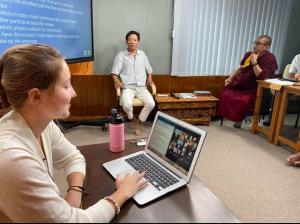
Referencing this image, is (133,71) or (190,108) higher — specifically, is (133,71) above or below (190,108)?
above

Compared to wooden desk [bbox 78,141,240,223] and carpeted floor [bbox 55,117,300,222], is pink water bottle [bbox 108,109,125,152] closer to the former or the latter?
wooden desk [bbox 78,141,240,223]

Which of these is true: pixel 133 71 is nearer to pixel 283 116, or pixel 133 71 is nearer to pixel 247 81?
pixel 247 81

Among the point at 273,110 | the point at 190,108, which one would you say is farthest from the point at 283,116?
the point at 190,108

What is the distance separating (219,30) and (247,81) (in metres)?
0.90

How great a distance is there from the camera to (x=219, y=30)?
12.2 feet

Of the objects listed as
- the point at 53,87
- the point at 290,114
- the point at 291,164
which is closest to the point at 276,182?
the point at 291,164

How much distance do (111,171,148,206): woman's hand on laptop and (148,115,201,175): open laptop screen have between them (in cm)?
13

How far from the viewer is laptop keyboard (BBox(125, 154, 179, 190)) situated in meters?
0.85

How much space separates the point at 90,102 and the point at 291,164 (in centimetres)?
259

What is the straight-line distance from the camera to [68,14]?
2.67 m

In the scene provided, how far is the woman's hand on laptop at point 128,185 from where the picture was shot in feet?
2.45

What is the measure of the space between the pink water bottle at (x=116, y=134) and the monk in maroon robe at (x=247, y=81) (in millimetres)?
2564

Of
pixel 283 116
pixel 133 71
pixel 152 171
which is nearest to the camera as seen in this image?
pixel 152 171

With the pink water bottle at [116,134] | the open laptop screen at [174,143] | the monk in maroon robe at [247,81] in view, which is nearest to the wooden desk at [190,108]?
the monk in maroon robe at [247,81]
